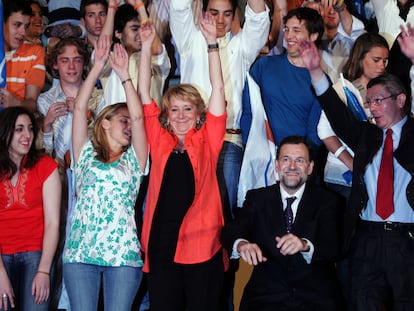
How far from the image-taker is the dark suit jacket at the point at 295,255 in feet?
13.4

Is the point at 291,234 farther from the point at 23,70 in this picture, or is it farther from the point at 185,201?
the point at 23,70

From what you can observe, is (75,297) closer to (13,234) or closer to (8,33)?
(13,234)

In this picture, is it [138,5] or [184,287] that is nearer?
[184,287]

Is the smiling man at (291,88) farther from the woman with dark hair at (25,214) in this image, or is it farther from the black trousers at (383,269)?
the woman with dark hair at (25,214)

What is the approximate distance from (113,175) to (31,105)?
4.14 feet

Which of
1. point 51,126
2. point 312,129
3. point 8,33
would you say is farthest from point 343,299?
point 8,33

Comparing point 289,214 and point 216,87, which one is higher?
point 216,87

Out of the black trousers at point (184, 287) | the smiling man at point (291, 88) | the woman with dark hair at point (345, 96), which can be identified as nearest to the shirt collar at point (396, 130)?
the woman with dark hair at point (345, 96)

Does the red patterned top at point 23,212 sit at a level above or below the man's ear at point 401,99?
below

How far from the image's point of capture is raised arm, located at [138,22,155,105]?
171 inches

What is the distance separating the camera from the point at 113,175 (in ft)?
14.2

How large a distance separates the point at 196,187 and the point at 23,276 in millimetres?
1108

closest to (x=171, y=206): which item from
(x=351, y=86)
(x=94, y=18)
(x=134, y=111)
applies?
(x=134, y=111)

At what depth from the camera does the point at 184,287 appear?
411cm
